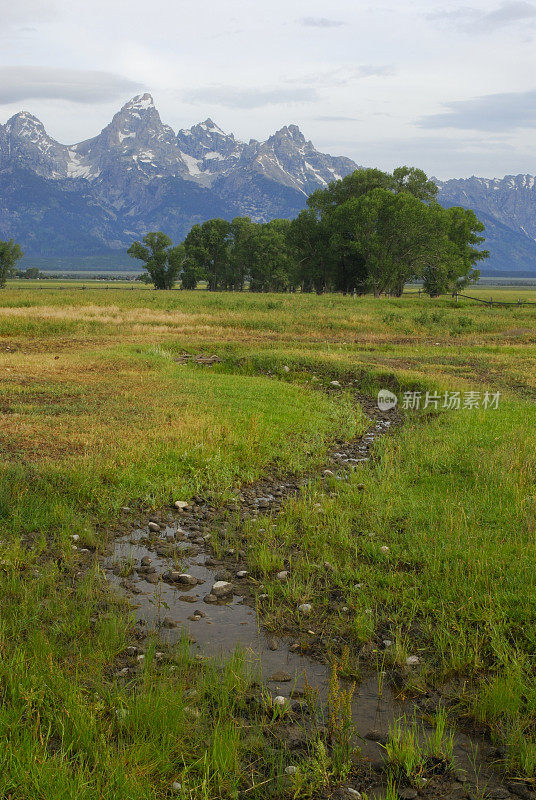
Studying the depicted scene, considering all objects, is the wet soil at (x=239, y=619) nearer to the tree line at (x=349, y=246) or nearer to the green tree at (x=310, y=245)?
the tree line at (x=349, y=246)

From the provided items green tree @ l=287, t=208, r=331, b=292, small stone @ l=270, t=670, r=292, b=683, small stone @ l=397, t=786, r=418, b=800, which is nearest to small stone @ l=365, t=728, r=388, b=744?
small stone @ l=397, t=786, r=418, b=800

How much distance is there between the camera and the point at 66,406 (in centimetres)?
1750

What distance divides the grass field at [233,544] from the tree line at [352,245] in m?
51.1

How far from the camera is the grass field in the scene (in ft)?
17.9

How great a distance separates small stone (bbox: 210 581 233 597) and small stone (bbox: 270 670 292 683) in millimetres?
2106

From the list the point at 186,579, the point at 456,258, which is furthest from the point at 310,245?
the point at 186,579

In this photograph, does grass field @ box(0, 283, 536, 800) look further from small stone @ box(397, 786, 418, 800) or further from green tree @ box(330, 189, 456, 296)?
green tree @ box(330, 189, 456, 296)

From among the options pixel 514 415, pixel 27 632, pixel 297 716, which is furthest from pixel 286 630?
pixel 514 415

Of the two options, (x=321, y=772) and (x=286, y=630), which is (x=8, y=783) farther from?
(x=286, y=630)

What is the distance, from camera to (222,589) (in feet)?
29.0

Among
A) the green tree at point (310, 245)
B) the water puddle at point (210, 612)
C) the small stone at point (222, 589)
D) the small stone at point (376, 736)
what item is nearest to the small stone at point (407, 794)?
the water puddle at point (210, 612)

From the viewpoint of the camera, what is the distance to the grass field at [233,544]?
17.9 ft

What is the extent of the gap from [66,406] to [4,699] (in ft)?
41.0

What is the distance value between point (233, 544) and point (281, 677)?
385cm
